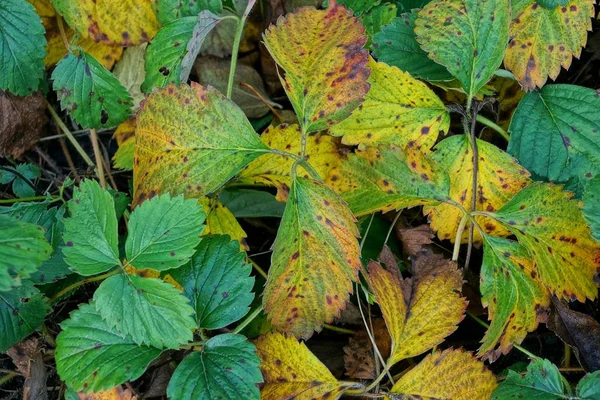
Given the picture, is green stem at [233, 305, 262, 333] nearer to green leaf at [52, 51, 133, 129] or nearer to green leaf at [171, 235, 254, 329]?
green leaf at [171, 235, 254, 329]


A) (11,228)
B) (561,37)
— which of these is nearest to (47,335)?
(11,228)

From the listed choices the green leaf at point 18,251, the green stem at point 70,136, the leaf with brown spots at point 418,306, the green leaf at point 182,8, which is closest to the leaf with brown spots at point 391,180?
the leaf with brown spots at point 418,306

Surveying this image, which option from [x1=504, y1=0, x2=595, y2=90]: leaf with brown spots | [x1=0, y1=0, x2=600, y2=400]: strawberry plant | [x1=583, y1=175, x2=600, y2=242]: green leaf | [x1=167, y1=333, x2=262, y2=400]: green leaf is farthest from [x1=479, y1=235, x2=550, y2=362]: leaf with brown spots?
[x1=167, y1=333, x2=262, y2=400]: green leaf

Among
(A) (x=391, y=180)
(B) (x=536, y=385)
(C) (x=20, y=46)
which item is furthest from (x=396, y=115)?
(C) (x=20, y=46)

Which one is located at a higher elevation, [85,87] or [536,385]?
[85,87]

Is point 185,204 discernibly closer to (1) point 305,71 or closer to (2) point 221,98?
(2) point 221,98

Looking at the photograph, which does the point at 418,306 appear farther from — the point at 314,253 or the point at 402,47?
the point at 402,47

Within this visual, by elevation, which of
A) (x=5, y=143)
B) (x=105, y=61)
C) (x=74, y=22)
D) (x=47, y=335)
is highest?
(x=74, y=22)

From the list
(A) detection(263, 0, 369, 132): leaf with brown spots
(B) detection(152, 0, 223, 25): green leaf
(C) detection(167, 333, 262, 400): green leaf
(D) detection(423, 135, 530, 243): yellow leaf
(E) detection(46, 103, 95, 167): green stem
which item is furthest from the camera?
(E) detection(46, 103, 95, 167): green stem
